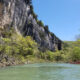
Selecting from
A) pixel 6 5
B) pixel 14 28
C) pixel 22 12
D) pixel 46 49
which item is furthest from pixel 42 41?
pixel 6 5

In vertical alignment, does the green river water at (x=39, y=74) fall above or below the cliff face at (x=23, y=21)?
below

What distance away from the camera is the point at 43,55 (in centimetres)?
8512

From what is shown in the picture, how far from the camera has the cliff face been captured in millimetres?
69206

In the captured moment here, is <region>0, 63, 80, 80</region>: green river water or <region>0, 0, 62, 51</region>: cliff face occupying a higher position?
<region>0, 0, 62, 51</region>: cliff face

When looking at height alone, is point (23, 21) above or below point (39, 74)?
above

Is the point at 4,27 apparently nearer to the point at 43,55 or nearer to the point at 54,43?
the point at 43,55

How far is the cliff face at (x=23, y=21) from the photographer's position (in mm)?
69206

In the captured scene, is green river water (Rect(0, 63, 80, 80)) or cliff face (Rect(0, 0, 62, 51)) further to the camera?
cliff face (Rect(0, 0, 62, 51))

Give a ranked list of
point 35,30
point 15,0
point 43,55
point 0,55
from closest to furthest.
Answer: point 0,55 < point 15,0 < point 43,55 < point 35,30

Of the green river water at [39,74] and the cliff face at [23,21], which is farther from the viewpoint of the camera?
the cliff face at [23,21]

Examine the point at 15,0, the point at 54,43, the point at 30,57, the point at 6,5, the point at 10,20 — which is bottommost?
the point at 30,57

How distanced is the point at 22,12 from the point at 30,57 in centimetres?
2702

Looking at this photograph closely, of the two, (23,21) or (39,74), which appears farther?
(23,21)

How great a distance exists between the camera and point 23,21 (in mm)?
85062
